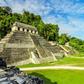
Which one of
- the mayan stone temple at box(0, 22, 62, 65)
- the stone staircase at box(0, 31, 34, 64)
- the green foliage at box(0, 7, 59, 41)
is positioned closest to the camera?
the stone staircase at box(0, 31, 34, 64)

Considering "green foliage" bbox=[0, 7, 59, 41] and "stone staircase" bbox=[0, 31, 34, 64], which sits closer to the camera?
"stone staircase" bbox=[0, 31, 34, 64]

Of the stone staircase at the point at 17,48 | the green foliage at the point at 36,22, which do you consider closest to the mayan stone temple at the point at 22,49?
the stone staircase at the point at 17,48

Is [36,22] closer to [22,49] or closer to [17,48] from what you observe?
[22,49]

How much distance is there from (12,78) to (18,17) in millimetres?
84533

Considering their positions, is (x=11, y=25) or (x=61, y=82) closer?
(x=61, y=82)

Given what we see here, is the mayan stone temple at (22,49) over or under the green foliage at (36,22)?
under

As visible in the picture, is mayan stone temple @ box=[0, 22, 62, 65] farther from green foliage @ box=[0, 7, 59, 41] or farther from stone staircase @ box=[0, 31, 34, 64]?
green foliage @ box=[0, 7, 59, 41]

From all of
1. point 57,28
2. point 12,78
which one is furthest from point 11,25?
point 12,78

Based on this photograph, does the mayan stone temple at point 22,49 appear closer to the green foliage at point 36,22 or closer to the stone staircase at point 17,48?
the stone staircase at point 17,48

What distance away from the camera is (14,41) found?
55.9m

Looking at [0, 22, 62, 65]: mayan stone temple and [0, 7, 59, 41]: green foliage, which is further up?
[0, 7, 59, 41]: green foliage

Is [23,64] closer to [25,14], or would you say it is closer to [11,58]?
[11,58]

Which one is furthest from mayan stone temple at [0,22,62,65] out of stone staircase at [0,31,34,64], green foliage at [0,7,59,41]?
green foliage at [0,7,59,41]

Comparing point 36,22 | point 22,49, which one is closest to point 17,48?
point 22,49
